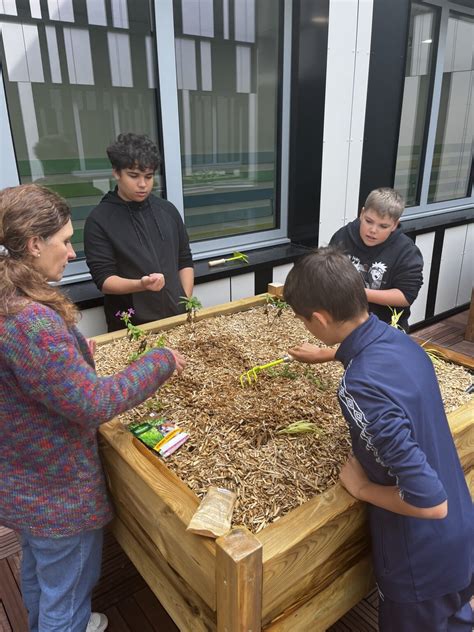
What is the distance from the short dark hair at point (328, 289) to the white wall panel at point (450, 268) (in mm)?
3838

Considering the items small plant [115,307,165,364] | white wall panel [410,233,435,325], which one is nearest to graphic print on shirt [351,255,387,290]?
small plant [115,307,165,364]

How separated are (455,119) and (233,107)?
3071 millimetres

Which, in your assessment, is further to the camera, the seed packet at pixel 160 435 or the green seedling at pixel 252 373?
the green seedling at pixel 252 373

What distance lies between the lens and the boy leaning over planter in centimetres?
100

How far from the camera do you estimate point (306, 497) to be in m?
1.21

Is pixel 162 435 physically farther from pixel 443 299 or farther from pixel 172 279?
pixel 443 299

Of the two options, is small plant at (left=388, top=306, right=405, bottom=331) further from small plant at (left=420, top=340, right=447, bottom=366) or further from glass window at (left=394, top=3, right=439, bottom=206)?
glass window at (left=394, top=3, right=439, bottom=206)

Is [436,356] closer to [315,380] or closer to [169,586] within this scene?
[315,380]

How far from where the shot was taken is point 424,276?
177 inches

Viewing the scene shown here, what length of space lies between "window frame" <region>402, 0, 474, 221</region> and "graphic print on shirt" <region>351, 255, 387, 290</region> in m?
2.70

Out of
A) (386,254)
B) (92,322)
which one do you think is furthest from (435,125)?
(92,322)

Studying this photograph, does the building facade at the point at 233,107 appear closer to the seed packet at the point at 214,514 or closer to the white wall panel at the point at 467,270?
the white wall panel at the point at 467,270

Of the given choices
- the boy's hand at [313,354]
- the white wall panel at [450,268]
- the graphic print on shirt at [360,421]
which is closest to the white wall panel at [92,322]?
the boy's hand at [313,354]

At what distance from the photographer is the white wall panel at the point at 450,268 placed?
15.1 ft
